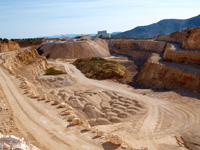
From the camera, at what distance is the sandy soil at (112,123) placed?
7.05 metres

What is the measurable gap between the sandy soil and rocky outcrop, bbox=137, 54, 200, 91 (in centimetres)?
247

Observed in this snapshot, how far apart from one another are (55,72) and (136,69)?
16972 millimetres

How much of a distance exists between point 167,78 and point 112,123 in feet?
41.3

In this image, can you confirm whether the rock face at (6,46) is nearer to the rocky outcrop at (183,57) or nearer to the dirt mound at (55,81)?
the dirt mound at (55,81)

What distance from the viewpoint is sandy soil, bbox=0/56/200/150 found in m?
7.05

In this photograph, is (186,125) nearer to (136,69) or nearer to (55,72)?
(55,72)

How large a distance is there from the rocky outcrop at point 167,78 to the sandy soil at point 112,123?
8.11 ft

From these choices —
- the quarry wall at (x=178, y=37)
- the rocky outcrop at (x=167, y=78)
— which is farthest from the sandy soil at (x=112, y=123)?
the quarry wall at (x=178, y=37)

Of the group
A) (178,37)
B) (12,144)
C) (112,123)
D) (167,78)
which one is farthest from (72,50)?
(12,144)

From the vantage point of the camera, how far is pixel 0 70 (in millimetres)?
18000

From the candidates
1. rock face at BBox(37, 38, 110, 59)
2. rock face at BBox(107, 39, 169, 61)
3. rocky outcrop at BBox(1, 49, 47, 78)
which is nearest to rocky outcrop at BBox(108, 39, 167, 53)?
rock face at BBox(107, 39, 169, 61)

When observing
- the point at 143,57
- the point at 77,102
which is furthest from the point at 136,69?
the point at 77,102

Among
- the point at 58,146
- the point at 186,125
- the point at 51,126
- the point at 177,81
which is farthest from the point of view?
the point at 177,81

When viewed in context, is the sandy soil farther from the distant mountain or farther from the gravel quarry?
the distant mountain
